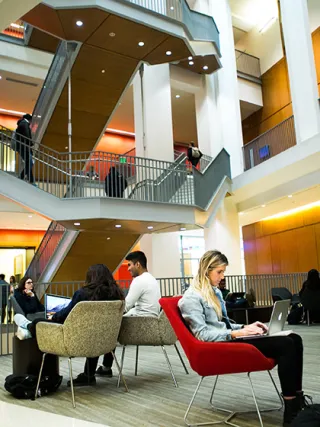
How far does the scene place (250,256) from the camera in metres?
20.4

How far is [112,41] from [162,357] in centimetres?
878

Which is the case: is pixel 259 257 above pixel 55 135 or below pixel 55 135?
below

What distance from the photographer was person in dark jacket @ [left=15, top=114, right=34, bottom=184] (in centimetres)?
987

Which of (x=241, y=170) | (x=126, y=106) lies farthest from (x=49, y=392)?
(x=126, y=106)

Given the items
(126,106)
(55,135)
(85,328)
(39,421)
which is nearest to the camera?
(39,421)

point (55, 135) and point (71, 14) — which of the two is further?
point (55, 135)

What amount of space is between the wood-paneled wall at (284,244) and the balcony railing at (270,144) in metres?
3.22

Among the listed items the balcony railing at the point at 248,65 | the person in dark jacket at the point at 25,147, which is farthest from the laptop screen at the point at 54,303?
the balcony railing at the point at 248,65

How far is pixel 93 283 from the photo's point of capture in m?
4.38

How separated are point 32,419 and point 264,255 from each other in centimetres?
1697

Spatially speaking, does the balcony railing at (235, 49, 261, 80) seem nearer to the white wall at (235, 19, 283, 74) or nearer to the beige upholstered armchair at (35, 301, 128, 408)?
the white wall at (235, 19, 283, 74)

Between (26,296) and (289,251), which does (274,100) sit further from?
(26,296)

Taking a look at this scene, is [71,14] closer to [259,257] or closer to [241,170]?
[241,170]

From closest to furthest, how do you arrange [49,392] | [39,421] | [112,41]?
[39,421] → [49,392] → [112,41]
